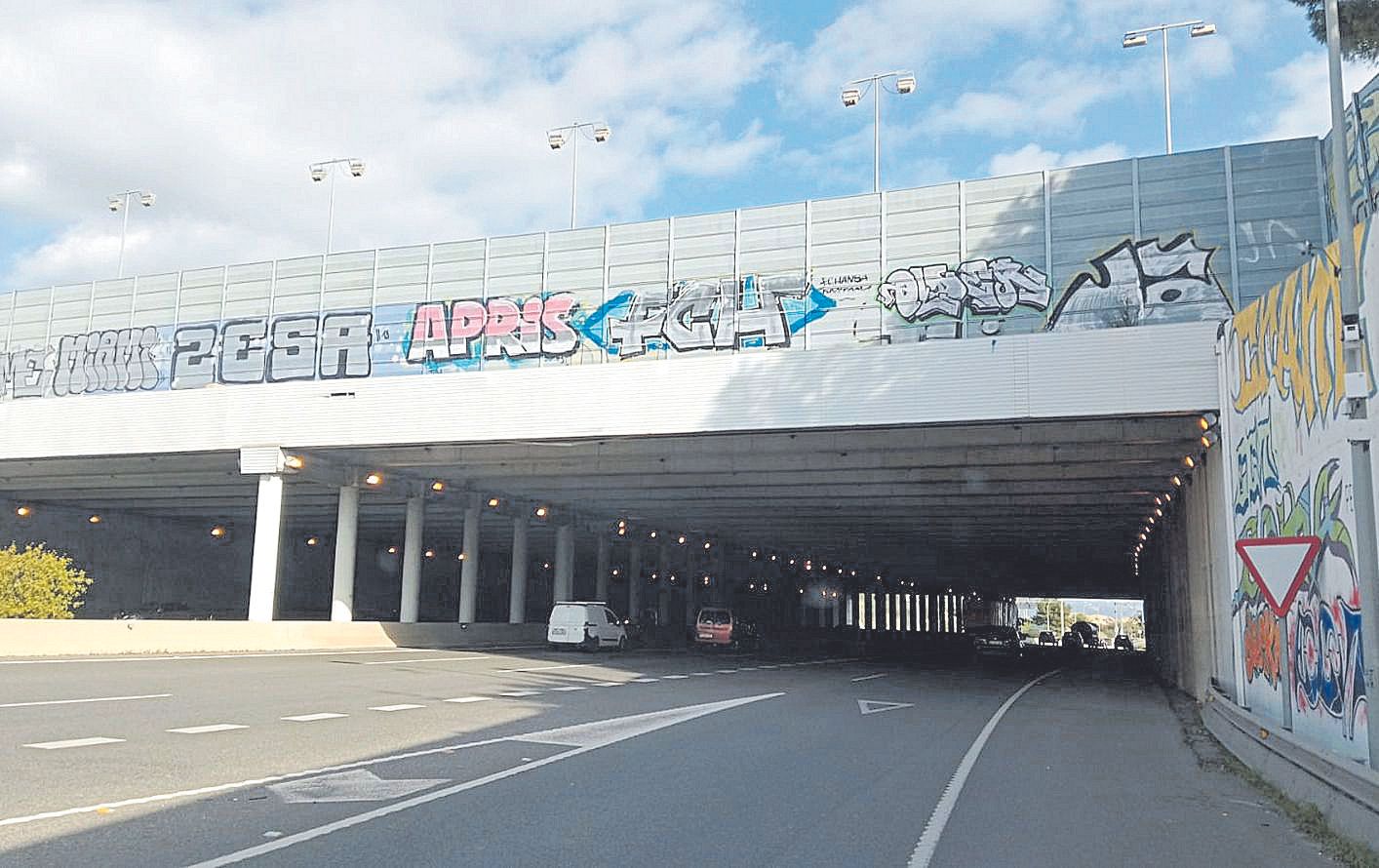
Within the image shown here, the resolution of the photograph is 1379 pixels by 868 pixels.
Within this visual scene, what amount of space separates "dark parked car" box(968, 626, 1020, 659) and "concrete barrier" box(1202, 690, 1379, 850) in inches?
1795

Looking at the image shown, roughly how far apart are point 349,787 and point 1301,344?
11.5m

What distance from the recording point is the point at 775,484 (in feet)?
127

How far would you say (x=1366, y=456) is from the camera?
10.3m

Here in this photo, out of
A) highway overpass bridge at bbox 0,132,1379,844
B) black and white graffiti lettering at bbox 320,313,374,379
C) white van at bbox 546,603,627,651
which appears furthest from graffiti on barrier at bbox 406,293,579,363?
white van at bbox 546,603,627,651

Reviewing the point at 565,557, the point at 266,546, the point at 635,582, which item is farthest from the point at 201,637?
the point at 635,582

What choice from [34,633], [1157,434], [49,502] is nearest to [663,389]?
[1157,434]

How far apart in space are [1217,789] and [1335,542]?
290 cm

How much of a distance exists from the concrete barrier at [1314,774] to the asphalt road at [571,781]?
15.3 inches

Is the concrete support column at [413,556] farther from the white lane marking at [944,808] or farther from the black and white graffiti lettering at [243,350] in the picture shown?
the white lane marking at [944,808]

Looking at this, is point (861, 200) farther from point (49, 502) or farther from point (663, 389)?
point (49, 502)

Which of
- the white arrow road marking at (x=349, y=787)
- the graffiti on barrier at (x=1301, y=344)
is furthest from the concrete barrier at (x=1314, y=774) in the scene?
the white arrow road marking at (x=349, y=787)

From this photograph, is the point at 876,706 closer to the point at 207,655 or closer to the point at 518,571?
the point at 207,655

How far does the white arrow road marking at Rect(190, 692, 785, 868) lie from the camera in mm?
7191

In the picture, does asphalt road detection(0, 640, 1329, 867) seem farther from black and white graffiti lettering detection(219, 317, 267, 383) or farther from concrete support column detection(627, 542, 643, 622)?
concrete support column detection(627, 542, 643, 622)
